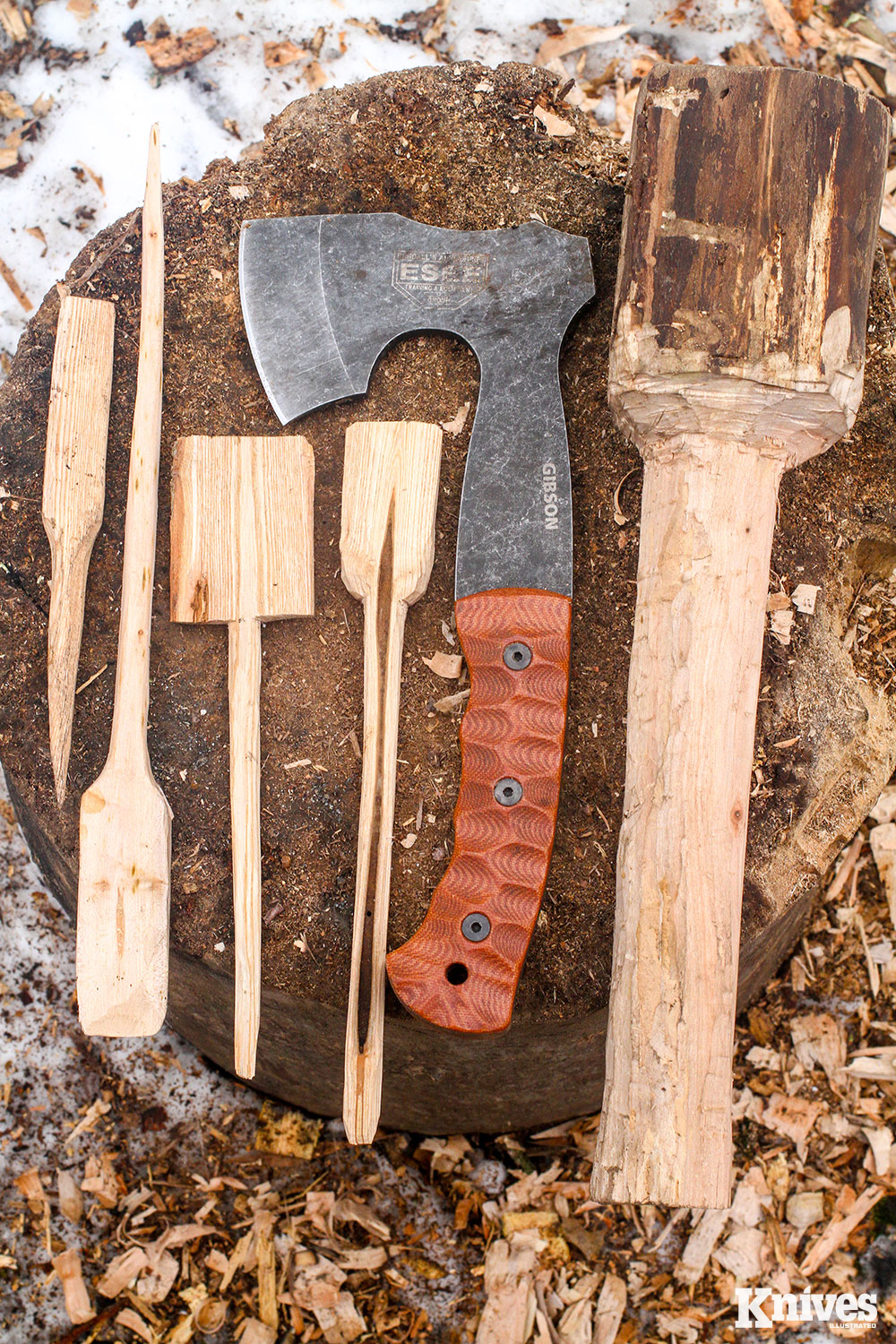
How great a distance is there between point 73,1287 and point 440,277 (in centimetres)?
256

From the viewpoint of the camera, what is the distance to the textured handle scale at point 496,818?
182 centimetres

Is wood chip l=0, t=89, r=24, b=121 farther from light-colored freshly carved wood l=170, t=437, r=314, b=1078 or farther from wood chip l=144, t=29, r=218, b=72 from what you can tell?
light-colored freshly carved wood l=170, t=437, r=314, b=1078

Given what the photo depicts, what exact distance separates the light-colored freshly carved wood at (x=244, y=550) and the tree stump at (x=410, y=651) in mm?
93

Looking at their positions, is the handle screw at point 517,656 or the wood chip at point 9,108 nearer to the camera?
the handle screw at point 517,656

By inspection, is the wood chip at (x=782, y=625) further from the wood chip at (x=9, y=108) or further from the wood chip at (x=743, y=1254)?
the wood chip at (x=9, y=108)

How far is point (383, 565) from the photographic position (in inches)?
79.1

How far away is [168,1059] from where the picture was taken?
2518mm

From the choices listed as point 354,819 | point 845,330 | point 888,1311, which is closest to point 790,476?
point 845,330

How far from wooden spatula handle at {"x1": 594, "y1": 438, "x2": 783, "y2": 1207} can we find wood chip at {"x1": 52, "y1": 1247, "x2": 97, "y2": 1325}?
148 centimetres

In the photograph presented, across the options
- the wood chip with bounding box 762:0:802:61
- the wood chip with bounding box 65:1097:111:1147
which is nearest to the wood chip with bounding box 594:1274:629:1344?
the wood chip with bounding box 65:1097:111:1147

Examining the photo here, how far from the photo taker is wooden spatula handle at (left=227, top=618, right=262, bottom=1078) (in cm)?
186

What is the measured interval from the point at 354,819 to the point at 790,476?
123cm

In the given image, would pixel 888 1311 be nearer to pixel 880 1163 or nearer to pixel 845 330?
pixel 880 1163

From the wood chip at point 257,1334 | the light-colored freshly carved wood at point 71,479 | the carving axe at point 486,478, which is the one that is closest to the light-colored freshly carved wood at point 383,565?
the carving axe at point 486,478
